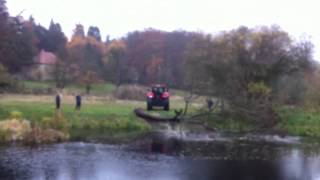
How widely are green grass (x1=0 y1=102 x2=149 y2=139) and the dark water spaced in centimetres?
428

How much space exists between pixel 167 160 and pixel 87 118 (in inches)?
513

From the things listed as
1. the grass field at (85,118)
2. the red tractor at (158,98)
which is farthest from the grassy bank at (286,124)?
the grass field at (85,118)

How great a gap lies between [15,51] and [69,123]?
39.2m

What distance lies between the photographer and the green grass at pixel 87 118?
3481cm

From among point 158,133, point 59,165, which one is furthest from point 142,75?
point 59,165

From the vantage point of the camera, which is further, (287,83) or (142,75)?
(142,75)

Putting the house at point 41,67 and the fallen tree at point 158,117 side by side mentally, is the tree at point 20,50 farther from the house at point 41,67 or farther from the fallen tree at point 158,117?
the fallen tree at point 158,117

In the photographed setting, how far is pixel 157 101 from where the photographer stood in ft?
134

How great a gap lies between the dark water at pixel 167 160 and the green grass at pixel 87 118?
14.0ft

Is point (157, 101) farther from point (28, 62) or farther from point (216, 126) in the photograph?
point (28, 62)

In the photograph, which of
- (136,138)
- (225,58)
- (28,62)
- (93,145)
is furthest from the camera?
(28,62)

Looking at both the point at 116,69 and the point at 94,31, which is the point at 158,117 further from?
the point at 94,31

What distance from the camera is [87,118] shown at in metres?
36.2

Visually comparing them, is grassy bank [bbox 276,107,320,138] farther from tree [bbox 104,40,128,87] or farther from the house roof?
the house roof
